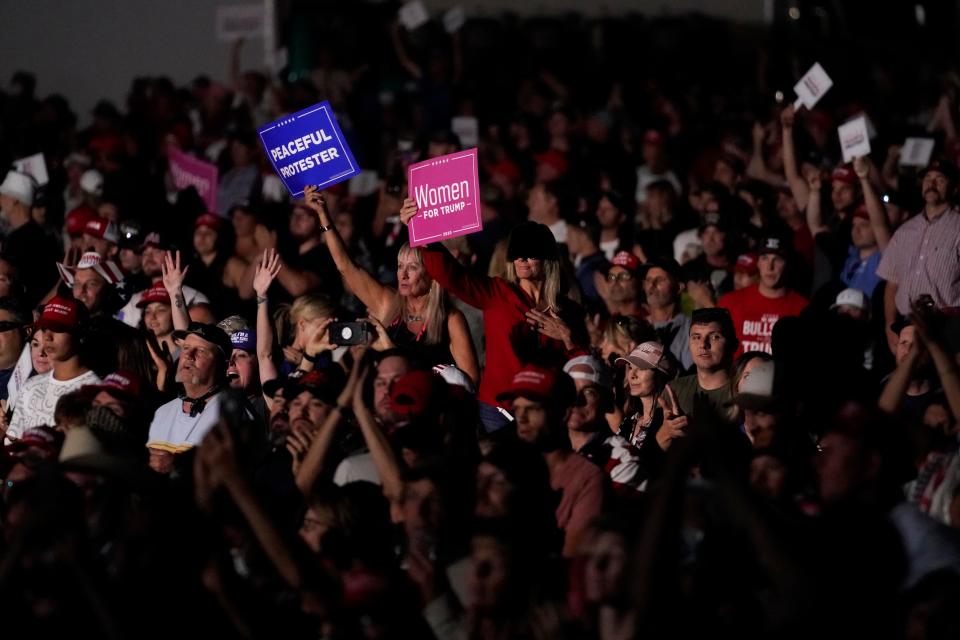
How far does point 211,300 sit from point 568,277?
2.57m

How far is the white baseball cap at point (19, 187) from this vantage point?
11375 mm

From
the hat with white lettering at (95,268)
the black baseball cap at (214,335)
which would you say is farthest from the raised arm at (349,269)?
the hat with white lettering at (95,268)

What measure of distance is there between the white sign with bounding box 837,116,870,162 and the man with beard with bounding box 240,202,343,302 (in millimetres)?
3392

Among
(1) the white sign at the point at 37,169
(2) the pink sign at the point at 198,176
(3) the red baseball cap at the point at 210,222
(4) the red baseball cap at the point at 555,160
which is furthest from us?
(4) the red baseball cap at the point at 555,160

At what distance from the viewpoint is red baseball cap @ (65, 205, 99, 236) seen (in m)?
11.3

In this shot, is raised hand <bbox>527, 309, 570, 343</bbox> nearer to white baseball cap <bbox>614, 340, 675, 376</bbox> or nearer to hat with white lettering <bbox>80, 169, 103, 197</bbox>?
white baseball cap <bbox>614, 340, 675, 376</bbox>

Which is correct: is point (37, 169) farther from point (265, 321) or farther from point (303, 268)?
point (265, 321)

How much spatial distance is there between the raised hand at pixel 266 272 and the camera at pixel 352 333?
2.15ft

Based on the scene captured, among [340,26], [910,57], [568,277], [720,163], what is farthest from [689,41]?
[568,277]

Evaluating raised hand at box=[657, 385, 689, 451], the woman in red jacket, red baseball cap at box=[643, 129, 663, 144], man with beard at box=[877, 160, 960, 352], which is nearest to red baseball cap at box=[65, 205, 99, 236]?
the woman in red jacket

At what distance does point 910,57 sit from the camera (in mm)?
18234

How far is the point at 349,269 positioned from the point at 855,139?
370cm

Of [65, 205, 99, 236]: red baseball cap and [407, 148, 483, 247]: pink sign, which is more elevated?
[65, 205, 99, 236]: red baseball cap

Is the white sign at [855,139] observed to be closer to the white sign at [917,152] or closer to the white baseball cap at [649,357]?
the white sign at [917,152]
